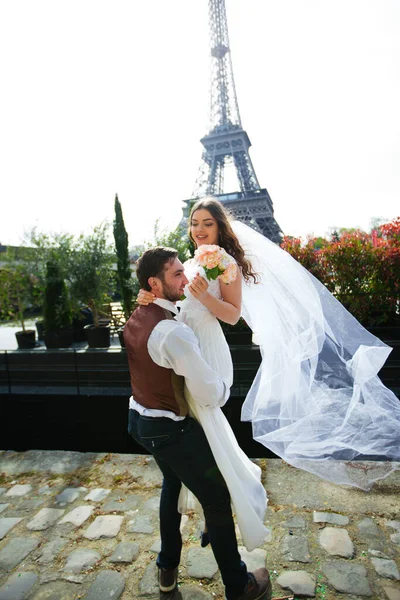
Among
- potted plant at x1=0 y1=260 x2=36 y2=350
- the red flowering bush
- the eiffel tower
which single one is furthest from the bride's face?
the eiffel tower

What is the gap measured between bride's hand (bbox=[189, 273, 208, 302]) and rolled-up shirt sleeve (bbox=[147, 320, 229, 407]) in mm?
413

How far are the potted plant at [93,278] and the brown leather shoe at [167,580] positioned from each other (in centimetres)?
919

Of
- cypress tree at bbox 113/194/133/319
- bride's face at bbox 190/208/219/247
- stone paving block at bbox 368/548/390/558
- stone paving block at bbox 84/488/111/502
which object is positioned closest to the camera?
stone paving block at bbox 368/548/390/558

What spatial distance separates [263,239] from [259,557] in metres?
2.44

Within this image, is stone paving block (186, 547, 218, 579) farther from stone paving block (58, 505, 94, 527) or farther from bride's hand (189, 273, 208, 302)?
bride's hand (189, 273, 208, 302)

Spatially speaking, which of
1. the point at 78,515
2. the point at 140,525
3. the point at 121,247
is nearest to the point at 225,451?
the point at 140,525

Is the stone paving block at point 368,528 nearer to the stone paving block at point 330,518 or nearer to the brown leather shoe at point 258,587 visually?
the stone paving block at point 330,518

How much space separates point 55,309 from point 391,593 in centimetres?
1074

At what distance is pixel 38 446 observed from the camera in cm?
534

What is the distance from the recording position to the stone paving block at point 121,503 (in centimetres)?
296

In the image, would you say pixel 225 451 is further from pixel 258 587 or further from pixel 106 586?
pixel 106 586

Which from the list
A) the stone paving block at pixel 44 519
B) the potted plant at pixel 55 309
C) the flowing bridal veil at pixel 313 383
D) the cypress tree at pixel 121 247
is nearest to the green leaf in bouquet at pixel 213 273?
the flowing bridal veil at pixel 313 383

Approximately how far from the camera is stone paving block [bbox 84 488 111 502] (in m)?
3.10

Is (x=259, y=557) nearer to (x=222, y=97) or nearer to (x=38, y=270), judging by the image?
(x=38, y=270)
